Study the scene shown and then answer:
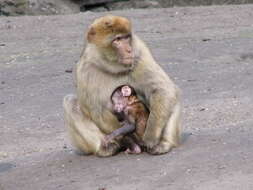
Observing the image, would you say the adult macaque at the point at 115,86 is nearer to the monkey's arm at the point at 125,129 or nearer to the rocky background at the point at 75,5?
the monkey's arm at the point at 125,129

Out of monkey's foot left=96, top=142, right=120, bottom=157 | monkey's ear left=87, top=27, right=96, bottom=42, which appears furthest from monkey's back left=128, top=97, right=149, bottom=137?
monkey's ear left=87, top=27, right=96, bottom=42

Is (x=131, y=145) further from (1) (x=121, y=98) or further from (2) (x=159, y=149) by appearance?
(1) (x=121, y=98)

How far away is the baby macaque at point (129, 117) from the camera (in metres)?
8.41

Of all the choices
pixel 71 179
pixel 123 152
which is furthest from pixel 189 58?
pixel 71 179

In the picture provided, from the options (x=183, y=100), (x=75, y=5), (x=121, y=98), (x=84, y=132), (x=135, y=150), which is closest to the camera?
(x=121, y=98)

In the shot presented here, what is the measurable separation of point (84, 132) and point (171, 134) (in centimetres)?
85

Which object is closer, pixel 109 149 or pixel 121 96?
pixel 121 96

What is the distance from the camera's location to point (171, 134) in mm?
8633

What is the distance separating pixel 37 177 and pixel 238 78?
225 inches

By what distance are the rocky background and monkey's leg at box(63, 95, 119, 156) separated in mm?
11361

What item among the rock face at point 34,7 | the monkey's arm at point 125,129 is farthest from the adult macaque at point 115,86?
the rock face at point 34,7

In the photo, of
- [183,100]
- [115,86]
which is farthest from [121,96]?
[183,100]

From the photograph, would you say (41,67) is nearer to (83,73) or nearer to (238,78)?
(238,78)

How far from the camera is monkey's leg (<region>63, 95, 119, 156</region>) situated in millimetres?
8695
